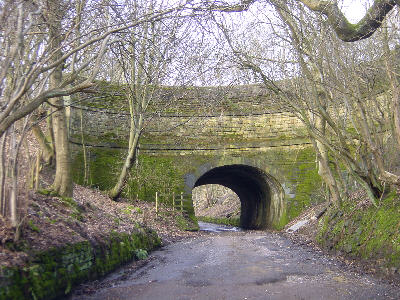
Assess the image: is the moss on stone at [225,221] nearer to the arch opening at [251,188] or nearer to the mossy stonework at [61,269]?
the arch opening at [251,188]

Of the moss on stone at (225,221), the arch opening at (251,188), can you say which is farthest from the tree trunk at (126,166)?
the moss on stone at (225,221)

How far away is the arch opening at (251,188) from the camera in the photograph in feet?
64.3

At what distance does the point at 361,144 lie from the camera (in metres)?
8.82

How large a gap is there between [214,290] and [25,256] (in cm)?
253

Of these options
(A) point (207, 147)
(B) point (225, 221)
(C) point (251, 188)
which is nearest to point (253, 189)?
(C) point (251, 188)

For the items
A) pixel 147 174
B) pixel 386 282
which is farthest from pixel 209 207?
pixel 386 282

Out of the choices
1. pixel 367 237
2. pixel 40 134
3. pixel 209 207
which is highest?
pixel 40 134

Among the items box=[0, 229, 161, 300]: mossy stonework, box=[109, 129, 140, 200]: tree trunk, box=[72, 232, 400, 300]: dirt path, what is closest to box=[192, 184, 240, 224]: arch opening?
box=[109, 129, 140, 200]: tree trunk

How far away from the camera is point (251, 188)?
2372 centimetres

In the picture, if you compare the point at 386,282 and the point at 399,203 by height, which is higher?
the point at 399,203

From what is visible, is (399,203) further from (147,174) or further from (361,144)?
(147,174)

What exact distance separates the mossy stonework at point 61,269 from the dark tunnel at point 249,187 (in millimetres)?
12294

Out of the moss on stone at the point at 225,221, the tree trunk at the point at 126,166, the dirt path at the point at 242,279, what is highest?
the tree trunk at the point at 126,166

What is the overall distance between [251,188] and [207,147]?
6.52 meters
